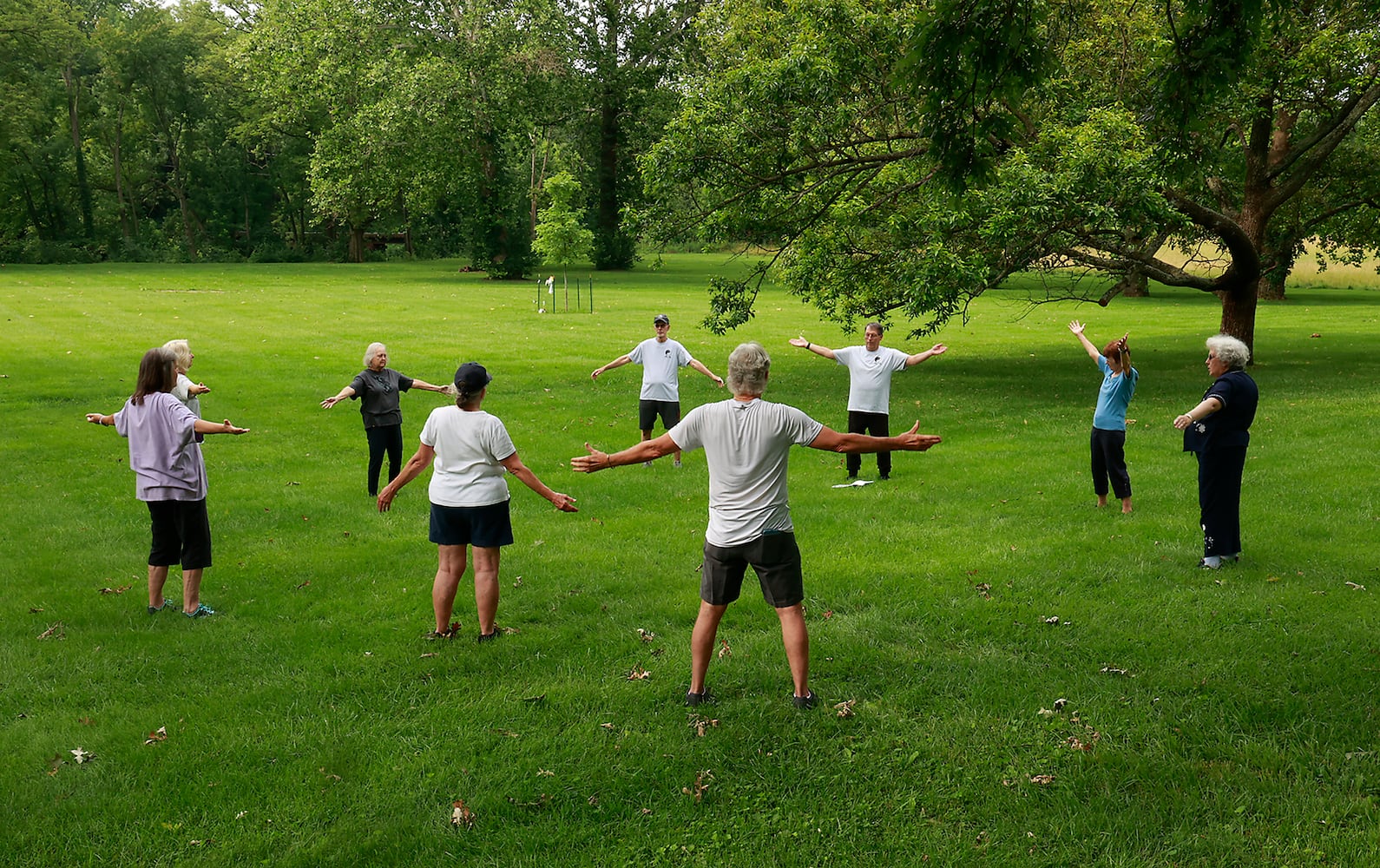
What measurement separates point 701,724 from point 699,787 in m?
0.64

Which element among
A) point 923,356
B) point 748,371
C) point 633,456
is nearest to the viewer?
point 748,371

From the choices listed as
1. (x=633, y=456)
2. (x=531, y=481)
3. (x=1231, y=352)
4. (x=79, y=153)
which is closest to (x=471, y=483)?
(x=531, y=481)

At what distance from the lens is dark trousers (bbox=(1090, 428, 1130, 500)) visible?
412 inches

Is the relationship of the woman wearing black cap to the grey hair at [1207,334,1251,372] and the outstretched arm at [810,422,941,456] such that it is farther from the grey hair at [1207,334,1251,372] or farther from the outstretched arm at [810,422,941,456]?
the grey hair at [1207,334,1251,372]

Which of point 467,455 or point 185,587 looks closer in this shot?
point 467,455

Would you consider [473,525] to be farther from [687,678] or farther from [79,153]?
[79,153]

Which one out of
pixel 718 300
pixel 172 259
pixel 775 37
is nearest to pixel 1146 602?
pixel 718 300

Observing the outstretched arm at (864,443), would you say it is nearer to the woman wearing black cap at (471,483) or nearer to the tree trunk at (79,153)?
the woman wearing black cap at (471,483)

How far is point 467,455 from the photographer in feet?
22.6

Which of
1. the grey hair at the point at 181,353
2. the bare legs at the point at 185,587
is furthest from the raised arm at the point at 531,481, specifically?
the grey hair at the point at 181,353

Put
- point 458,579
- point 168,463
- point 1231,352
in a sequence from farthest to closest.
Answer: point 1231,352
point 168,463
point 458,579

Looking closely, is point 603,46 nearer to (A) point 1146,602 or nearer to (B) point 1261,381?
(B) point 1261,381

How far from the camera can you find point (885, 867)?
15.4 feet

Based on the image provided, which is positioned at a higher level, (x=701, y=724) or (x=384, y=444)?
(x=384, y=444)
